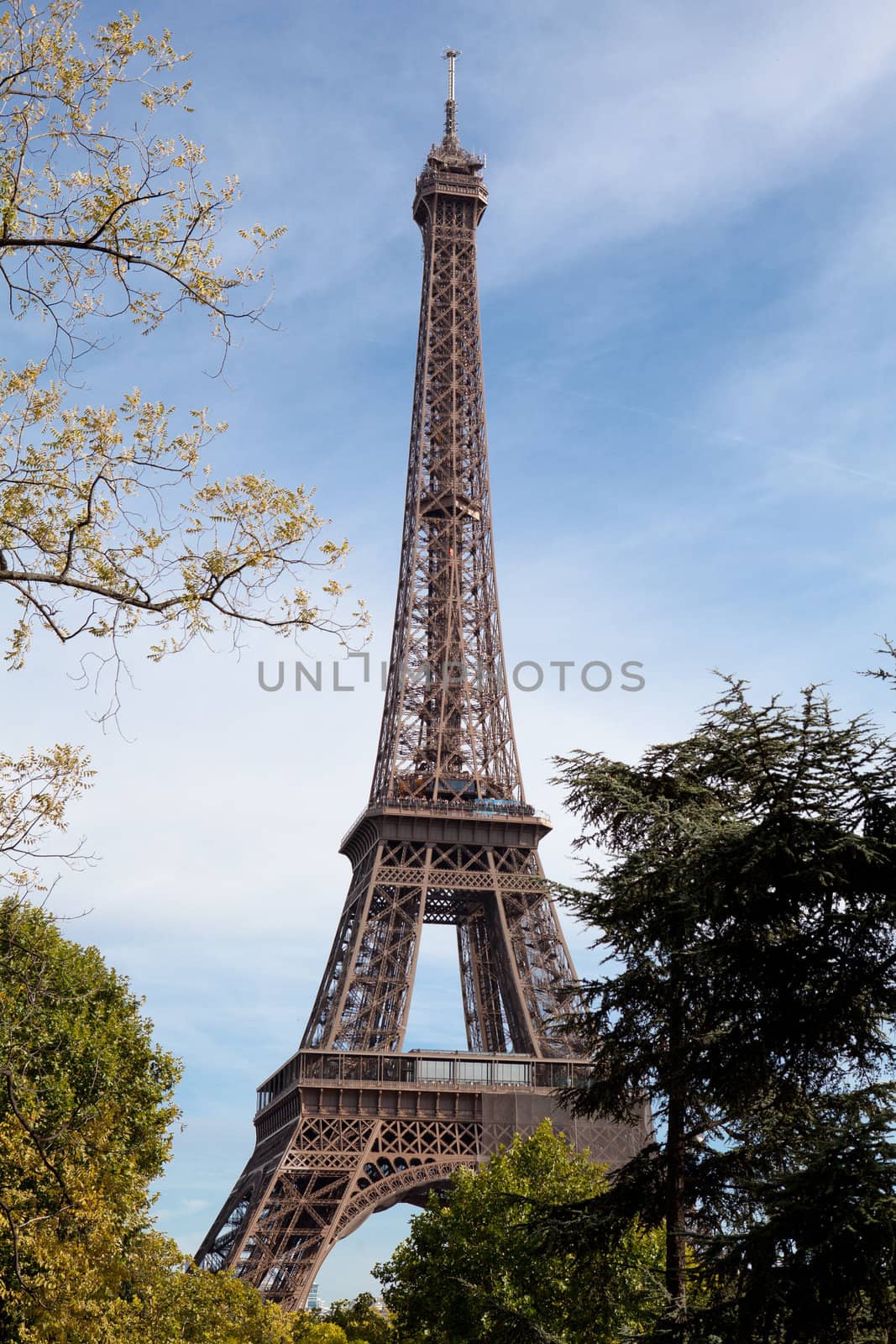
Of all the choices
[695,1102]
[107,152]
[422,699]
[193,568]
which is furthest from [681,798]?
[422,699]

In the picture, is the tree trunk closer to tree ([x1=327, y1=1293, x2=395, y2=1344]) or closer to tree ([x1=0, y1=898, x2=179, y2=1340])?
tree ([x1=0, y1=898, x2=179, y2=1340])

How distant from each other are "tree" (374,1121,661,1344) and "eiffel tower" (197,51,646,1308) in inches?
439

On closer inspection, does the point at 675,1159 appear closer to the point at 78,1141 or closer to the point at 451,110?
the point at 78,1141

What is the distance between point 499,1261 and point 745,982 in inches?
863

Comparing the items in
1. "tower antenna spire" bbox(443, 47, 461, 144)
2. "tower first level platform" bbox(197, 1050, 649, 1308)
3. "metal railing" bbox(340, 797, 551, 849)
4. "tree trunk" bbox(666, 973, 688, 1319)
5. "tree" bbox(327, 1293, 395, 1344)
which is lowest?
"tree trunk" bbox(666, 973, 688, 1319)

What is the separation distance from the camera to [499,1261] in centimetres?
3509

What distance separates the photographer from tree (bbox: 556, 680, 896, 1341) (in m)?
14.3

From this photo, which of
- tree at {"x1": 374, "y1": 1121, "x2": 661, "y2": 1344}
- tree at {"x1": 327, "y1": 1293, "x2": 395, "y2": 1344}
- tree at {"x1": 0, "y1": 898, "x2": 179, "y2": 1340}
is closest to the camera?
tree at {"x1": 0, "y1": 898, "x2": 179, "y2": 1340}

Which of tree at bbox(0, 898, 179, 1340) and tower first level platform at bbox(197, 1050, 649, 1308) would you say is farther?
tower first level platform at bbox(197, 1050, 649, 1308)

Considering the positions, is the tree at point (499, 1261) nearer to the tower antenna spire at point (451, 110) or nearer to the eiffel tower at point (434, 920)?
the eiffel tower at point (434, 920)

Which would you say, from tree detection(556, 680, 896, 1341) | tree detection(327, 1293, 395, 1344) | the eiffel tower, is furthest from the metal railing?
tree detection(556, 680, 896, 1341)

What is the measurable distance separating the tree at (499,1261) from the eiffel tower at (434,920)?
11.1 m

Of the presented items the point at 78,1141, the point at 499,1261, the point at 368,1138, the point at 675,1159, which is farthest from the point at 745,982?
the point at 368,1138

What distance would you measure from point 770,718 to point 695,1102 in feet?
19.0
